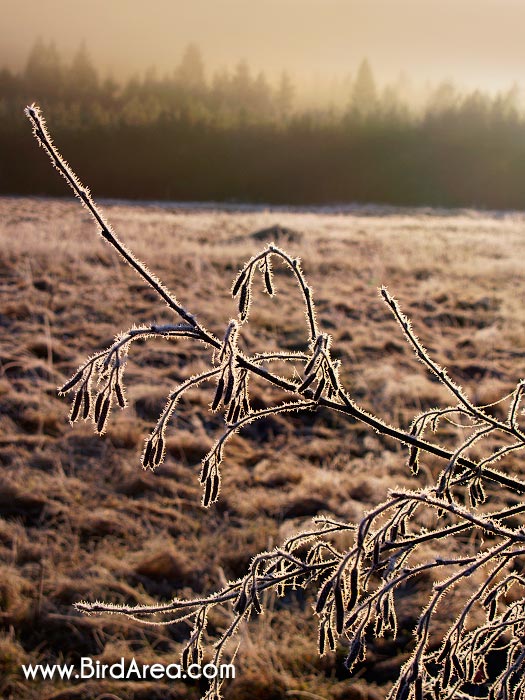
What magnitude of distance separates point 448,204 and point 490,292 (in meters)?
45.6

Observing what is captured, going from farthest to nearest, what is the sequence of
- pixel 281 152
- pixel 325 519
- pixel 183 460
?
pixel 281 152 → pixel 183 460 → pixel 325 519

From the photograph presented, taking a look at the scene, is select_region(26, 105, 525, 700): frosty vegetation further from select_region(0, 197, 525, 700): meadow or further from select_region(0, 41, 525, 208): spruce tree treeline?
select_region(0, 41, 525, 208): spruce tree treeline

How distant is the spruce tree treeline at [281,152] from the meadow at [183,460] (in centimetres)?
4222

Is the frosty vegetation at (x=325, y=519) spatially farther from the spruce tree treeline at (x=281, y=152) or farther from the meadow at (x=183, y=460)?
the spruce tree treeline at (x=281, y=152)

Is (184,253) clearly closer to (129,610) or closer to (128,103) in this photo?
(129,610)

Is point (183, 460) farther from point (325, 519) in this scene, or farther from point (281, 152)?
point (281, 152)

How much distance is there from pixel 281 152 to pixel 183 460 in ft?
178

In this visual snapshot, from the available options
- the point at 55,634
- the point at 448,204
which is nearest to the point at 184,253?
the point at 55,634

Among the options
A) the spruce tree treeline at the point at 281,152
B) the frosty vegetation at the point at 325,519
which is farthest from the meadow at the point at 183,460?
the spruce tree treeline at the point at 281,152

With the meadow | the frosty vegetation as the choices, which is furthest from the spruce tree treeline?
the frosty vegetation

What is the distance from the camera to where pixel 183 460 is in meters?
5.29

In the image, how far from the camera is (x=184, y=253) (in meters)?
13.0

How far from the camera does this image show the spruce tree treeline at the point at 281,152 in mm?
52516

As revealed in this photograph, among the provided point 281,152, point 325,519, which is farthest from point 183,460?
point 281,152
